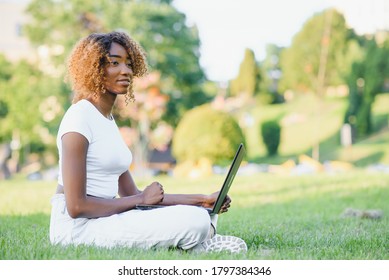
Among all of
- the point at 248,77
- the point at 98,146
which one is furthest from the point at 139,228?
the point at 248,77

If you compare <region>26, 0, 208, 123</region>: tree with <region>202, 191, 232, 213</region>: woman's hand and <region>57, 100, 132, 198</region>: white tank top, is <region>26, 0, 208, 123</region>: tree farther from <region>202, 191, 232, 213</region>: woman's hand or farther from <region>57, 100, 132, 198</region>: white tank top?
<region>57, 100, 132, 198</region>: white tank top

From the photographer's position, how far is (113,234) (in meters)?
3.27

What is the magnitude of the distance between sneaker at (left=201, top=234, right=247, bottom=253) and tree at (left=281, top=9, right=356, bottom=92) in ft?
62.1

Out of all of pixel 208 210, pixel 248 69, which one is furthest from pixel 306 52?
pixel 208 210

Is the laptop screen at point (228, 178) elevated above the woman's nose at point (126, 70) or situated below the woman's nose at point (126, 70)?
below

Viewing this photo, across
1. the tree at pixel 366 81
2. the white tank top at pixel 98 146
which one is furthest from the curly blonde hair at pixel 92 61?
the tree at pixel 366 81

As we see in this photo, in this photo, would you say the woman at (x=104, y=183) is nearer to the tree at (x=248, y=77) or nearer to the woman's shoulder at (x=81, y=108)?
the woman's shoulder at (x=81, y=108)

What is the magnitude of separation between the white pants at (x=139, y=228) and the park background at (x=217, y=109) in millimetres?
3477

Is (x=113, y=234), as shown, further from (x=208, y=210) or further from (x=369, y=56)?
(x=369, y=56)

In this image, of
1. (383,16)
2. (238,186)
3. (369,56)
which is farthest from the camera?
(369,56)

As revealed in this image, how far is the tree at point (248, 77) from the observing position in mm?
25953

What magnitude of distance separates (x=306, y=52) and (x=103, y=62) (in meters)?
21.1

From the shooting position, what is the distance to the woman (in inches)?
123

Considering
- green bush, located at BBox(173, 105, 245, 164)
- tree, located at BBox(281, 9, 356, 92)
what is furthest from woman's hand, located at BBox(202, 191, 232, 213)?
tree, located at BBox(281, 9, 356, 92)
